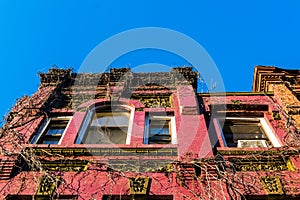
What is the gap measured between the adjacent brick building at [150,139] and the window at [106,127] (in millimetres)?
33

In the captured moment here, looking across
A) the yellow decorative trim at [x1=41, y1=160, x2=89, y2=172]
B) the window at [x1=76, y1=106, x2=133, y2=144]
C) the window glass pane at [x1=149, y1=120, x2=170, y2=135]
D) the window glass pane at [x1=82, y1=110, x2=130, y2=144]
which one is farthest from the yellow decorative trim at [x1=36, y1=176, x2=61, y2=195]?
the window glass pane at [x1=149, y1=120, x2=170, y2=135]

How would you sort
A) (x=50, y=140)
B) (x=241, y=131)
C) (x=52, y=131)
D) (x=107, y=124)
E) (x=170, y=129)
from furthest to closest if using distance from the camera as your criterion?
(x=107, y=124), (x=241, y=131), (x=52, y=131), (x=170, y=129), (x=50, y=140)

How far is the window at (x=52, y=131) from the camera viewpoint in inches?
400

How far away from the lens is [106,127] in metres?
10.9

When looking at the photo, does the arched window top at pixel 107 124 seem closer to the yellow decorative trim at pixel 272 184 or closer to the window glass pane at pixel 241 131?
the window glass pane at pixel 241 131

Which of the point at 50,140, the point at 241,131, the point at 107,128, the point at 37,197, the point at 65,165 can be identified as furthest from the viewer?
the point at 241,131

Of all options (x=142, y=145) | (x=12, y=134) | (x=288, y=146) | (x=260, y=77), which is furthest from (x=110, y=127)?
(x=260, y=77)

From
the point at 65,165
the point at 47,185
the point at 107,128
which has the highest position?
the point at 107,128

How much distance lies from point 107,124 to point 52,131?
5.75 feet

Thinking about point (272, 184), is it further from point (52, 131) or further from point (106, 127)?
point (52, 131)

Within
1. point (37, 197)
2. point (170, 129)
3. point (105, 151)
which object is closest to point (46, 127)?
point (105, 151)

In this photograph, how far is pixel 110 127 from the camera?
10938 millimetres

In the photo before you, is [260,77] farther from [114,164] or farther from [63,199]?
[63,199]

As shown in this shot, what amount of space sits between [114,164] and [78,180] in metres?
1.00
